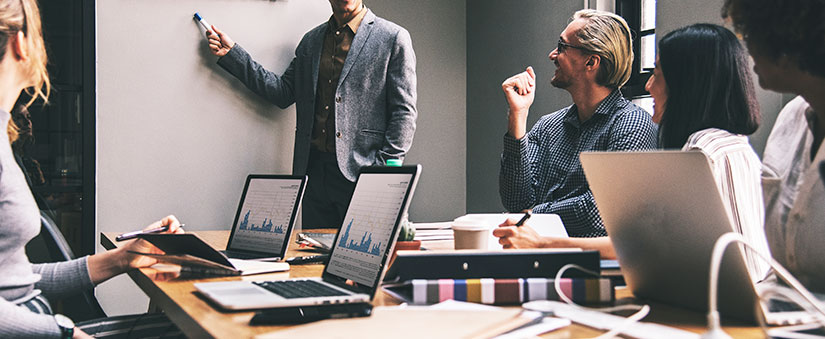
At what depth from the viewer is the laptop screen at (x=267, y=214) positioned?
5.20 feet

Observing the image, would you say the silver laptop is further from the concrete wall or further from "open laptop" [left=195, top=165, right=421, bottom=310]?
the concrete wall

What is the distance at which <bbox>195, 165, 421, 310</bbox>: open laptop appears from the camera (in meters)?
0.96

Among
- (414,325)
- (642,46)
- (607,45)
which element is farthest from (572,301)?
(642,46)

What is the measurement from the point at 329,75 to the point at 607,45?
1095 millimetres

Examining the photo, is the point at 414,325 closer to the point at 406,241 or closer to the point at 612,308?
the point at 612,308

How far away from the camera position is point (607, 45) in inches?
90.6

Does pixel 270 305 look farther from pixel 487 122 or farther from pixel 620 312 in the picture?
pixel 487 122

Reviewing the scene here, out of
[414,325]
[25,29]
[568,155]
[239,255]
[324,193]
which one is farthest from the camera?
[324,193]

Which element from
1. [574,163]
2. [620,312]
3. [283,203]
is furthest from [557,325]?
[574,163]

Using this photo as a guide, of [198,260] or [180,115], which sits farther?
[180,115]

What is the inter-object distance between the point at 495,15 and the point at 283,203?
113 inches

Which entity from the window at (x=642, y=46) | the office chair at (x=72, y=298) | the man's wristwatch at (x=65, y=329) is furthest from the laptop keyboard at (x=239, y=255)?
the window at (x=642, y=46)

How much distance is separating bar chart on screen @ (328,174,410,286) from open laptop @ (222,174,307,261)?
0.36m

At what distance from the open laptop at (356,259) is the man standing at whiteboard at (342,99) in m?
1.47
